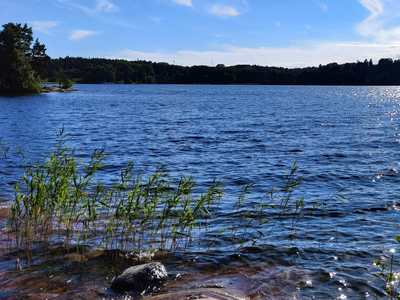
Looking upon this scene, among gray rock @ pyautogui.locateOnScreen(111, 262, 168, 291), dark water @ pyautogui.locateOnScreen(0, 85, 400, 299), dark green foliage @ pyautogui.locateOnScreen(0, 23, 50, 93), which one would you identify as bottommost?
dark water @ pyautogui.locateOnScreen(0, 85, 400, 299)

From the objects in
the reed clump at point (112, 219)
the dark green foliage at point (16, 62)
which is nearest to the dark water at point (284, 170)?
the reed clump at point (112, 219)

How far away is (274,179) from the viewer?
1872 centimetres

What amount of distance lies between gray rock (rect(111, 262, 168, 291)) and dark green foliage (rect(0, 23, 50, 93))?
108 meters

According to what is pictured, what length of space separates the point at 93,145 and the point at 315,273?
23329 mm

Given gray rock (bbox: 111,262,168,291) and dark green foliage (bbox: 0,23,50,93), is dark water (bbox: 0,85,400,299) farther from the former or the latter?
dark green foliage (bbox: 0,23,50,93)

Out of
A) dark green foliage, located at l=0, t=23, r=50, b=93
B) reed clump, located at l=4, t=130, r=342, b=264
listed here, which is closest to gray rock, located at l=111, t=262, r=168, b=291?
reed clump, located at l=4, t=130, r=342, b=264

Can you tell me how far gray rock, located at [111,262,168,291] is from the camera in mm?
7867

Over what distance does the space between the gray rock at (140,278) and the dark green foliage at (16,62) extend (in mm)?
108106

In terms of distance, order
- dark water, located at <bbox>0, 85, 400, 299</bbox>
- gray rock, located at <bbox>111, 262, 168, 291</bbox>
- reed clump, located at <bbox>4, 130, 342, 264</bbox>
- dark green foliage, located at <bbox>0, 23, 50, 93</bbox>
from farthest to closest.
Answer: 1. dark green foliage, located at <bbox>0, 23, 50, 93</bbox>
2. reed clump, located at <bbox>4, 130, 342, 264</bbox>
3. dark water, located at <bbox>0, 85, 400, 299</bbox>
4. gray rock, located at <bbox>111, 262, 168, 291</bbox>

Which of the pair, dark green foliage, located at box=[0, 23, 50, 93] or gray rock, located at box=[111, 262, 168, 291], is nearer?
gray rock, located at box=[111, 262, 168, 291]

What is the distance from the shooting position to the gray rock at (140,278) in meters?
7.87

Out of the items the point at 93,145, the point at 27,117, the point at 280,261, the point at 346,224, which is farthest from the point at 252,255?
the point at 27,117

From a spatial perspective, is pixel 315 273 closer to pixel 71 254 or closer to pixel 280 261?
pixel 280 261

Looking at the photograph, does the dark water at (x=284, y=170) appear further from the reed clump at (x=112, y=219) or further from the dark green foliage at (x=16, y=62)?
the dark green foliage at (x=16, y=62)
